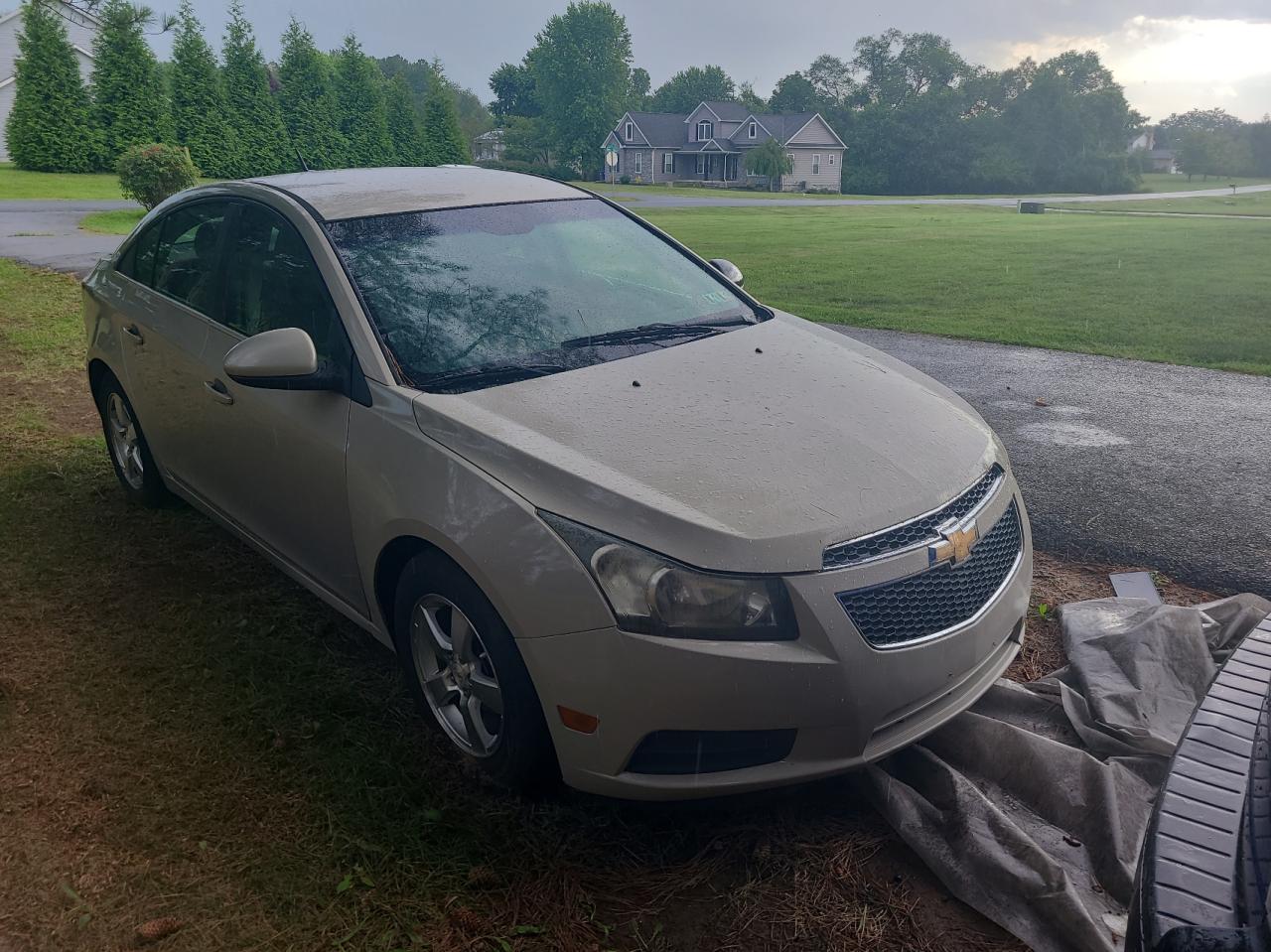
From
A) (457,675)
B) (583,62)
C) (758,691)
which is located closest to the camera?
(758,691)

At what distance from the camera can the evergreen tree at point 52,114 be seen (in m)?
39.3

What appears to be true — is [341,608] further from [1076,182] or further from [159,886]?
[1076,182]

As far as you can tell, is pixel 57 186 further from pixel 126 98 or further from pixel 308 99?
pixel 308 99

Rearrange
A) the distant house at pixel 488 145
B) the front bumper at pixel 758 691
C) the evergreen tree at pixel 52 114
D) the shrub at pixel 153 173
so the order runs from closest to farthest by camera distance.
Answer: the front bumper at pixel 758 691, the shrub at pixel 153 173, the evergreen tree at pixel 52 114, the distant house at pixel 488 145

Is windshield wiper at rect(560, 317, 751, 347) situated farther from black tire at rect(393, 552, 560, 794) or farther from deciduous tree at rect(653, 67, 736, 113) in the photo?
deciduous tree at rect(653, 67, 736, 113)

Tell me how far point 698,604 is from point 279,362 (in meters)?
1.63

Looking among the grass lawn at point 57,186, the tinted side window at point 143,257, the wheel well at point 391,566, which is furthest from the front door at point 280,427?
the grass lawn at point 57,186

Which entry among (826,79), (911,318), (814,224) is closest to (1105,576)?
(911,318)

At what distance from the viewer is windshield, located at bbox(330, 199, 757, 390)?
3398 millimetres

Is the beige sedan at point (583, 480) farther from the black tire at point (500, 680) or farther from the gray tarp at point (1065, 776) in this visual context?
the gray tarp at point (1065, 776)

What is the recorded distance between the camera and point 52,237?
19609 mm

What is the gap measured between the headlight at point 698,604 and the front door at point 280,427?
1.25 metres

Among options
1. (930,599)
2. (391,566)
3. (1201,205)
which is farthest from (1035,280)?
(1201,205)

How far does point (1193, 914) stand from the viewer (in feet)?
4.74
